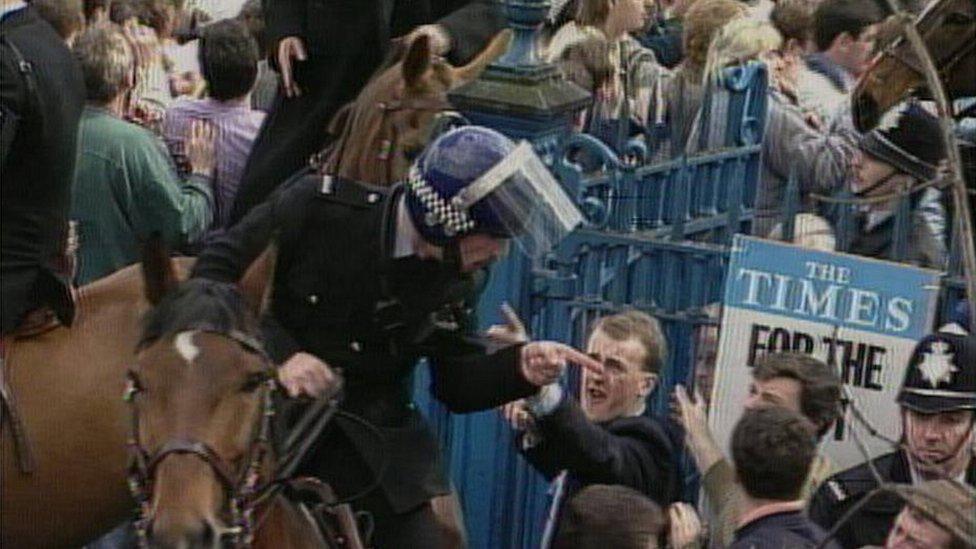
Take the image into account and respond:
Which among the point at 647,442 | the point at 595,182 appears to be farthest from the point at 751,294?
the point at 595,182

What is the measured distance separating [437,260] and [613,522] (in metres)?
0.85

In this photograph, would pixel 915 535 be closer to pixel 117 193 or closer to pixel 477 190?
pixel 477 190

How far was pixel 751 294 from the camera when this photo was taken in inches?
344

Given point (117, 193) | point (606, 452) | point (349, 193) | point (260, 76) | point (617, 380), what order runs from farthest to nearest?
point (260, 76), point (117, 193), point (617, 380), point (606, 452), point (349, 193)

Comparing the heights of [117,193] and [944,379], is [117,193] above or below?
above

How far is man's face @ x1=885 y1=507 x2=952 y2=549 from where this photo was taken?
20.8 feet

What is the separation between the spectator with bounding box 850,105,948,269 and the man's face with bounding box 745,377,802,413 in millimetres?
857

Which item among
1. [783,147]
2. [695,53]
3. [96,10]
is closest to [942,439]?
[783,147]

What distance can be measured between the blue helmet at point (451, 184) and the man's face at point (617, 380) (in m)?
1.58

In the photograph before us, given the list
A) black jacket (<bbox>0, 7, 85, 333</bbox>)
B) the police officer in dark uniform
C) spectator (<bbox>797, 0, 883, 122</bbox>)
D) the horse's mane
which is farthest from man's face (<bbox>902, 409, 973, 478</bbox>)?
spectator (<bbox>797, 0, 883, 122</bbox>)

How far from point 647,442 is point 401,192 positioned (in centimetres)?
161

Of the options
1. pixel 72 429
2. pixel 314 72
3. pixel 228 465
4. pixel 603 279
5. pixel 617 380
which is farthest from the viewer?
pixel 603 279

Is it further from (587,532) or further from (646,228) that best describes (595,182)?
(587,532)

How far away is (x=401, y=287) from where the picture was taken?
7.31m
